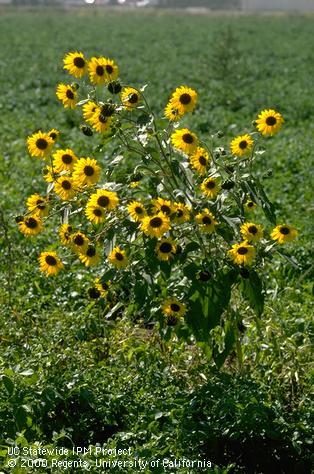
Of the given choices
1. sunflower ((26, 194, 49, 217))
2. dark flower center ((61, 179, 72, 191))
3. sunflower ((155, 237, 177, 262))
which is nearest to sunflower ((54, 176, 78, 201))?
dark flower center ((61, 179, 72, 191))

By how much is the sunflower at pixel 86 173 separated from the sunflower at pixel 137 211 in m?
0.26

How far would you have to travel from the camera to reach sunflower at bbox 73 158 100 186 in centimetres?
461

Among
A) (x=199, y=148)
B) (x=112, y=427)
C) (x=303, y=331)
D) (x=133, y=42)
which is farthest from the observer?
(x=133, y=42)

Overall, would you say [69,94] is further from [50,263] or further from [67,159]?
[50,263]

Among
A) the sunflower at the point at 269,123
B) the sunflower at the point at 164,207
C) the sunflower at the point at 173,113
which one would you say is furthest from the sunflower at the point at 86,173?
the sunflower at the point at 269,123

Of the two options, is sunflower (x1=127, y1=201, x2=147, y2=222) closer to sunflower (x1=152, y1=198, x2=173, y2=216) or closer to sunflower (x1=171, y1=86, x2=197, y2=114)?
sunflower (x1=152, y1=198, x2=173, y2=216)

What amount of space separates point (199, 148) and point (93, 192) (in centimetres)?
65

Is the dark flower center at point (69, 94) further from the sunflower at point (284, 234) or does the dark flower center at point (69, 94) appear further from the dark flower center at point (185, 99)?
the sunflower at point (284, 234)

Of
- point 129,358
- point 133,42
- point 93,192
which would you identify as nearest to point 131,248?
point 93,192

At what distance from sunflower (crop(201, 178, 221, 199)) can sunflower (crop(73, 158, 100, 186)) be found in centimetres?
54

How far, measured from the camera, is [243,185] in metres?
4.58

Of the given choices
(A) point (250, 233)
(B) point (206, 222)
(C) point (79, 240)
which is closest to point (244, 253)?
(A) point (250, 233)

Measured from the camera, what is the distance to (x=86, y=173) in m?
4.61

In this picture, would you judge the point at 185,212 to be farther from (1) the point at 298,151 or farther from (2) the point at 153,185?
(1) the point at 298,151
